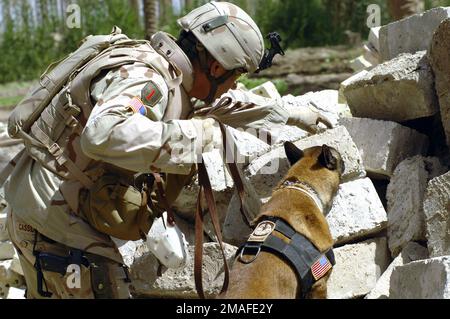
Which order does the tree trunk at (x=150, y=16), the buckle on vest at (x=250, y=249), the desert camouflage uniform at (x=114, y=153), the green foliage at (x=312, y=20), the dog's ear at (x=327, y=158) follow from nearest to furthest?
the desert camouflage uniform at (x=114, y=153) → the buckle on vest at (x=250, y=249) → the dog's ear at (x=327, y=158) → the tree trunk at (x=150, y=16) → the green foliage at (x=312, y=20)

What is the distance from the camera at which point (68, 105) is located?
4.02 meters

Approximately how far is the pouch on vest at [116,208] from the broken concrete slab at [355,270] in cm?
122

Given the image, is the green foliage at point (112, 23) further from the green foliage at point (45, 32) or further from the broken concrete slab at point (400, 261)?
the broken concrete slab at point (400, 261)

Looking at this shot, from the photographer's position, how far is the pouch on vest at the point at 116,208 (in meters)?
4.13

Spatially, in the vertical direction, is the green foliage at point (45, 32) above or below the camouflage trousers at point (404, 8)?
below

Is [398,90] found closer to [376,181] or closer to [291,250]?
[376,181]

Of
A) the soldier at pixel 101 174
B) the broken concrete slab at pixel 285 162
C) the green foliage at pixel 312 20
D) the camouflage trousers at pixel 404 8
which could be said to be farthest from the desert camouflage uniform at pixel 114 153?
the green foliage at pixel 312 20

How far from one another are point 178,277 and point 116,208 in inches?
39.3

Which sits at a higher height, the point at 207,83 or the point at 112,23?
the point at 207,83

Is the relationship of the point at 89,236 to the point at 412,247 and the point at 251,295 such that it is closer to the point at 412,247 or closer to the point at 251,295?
the point at 251,295

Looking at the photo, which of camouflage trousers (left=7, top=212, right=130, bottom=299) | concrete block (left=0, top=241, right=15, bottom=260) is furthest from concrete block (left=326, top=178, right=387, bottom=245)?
concrete block (left=0, top=241, right=15, bottom=260)

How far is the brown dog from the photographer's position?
3961 millimetres

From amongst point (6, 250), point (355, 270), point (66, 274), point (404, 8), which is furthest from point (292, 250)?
point (404, 8)
